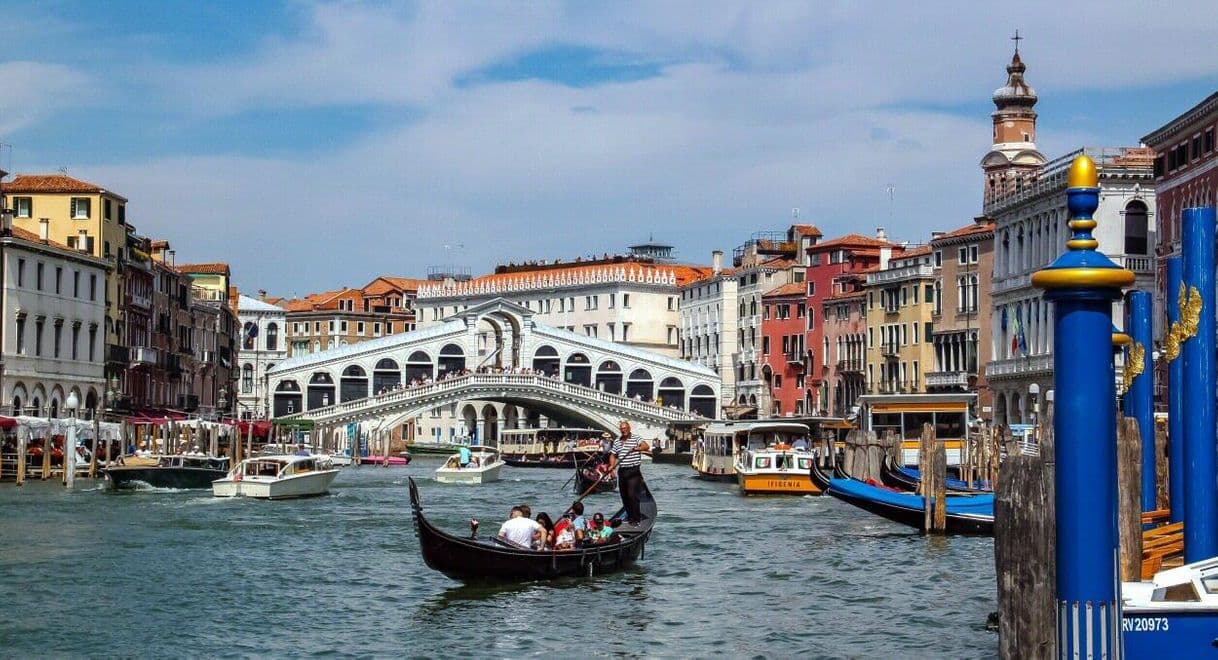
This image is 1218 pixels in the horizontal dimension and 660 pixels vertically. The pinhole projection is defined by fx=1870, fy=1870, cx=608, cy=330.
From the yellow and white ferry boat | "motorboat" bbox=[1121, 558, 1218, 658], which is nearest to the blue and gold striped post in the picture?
"motorboat" bbox=[1121, 558, 1218, 658]

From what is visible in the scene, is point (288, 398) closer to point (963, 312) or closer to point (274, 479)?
point (963, 312)

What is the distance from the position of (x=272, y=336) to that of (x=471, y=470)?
44.1 meters

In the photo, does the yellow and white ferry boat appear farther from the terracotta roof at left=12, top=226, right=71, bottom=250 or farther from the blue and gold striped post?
the blue and gold striped post

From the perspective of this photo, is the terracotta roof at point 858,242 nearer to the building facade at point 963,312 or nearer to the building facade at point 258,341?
the building facade at point 963,312

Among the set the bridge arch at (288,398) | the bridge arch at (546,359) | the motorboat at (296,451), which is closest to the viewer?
the motorboat at (296,451)

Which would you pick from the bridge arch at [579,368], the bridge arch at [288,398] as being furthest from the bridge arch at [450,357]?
the bridge arch at [288,398]

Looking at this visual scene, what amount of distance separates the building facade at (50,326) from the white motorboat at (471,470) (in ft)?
25.6

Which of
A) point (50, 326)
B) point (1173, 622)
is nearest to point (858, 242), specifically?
point (50, 326)

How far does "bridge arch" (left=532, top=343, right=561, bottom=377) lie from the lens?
61.6 meters

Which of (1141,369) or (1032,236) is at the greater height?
(1032,236)

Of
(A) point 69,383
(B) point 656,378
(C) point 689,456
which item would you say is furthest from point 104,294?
(B) point 656,378

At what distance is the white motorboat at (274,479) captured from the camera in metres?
27.7

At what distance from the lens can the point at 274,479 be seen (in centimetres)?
2781

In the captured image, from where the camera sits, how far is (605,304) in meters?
69.6
